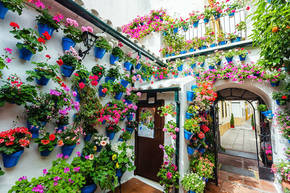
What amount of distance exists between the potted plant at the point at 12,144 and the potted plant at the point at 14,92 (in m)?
0.39

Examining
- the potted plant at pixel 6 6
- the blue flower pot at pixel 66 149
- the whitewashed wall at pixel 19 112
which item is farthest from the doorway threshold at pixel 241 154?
the potted plant at pixel 6 6

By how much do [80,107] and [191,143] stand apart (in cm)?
298

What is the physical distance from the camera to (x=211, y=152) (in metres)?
4.29

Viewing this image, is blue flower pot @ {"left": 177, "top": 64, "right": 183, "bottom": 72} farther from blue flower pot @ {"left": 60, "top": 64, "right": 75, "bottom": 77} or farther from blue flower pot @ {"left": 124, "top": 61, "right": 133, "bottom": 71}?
blue flower pot @ {"left": 60, "top": 64, "right": 75, "bottom": 77}

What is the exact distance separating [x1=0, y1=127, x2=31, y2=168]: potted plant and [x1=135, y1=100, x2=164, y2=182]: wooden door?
9.84 feet

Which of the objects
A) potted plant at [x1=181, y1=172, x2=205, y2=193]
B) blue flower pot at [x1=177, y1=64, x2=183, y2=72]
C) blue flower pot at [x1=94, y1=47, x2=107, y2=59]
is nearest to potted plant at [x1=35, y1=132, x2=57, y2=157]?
blue flower pot at [x1=94, y1=47, x2=107, y2=59]

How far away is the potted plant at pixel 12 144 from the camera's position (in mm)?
1616

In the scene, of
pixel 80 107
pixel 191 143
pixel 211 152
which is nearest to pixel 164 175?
pixel 191 143

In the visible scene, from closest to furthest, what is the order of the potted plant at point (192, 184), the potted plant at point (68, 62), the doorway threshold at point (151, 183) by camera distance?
the potted plant at point (68, 62) → the potted plant at point (192, 184) → the doorway threshold at point (151, 183)

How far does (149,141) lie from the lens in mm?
4113

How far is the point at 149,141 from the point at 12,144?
126 inches

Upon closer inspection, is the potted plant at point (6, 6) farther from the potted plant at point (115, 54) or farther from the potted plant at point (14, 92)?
the potted plant at point (115, 54)

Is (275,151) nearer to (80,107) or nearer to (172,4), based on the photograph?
(80,107)

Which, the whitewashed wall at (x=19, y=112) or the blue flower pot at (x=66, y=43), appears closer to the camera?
the whitewashed wall at (x=19, y=112)
